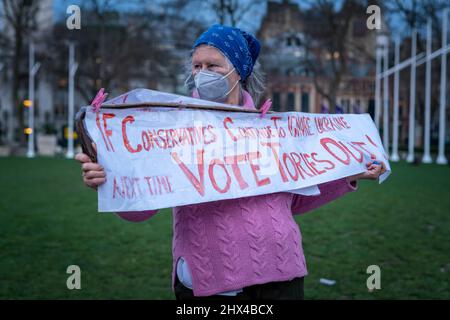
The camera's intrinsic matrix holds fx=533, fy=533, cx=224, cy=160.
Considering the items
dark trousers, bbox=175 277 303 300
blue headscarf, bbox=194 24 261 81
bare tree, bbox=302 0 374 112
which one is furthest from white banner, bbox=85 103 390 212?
bare tree, bbox=302 0 374 112

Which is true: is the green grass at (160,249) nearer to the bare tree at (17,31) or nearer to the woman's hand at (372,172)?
the woman's hand at (372,172)

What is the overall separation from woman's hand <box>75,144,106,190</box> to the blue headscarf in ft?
2.39

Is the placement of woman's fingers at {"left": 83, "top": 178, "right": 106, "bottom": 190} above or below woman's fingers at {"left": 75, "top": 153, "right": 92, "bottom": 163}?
below

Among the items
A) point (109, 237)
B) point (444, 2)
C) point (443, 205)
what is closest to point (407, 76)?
point (444, 2)

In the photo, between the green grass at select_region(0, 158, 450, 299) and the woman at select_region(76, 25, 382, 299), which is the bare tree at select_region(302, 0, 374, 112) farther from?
the woman at select_region(76, 25, 382, 299)

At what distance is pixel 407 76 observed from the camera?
39.7 metres

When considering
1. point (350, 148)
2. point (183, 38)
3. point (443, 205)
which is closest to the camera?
point (350, 148)

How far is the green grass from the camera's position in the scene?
5430 mm

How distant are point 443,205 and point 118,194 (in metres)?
10.2

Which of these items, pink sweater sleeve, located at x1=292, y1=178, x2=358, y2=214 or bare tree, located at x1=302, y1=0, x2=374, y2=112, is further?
bare tree, located at x1=302, y1=0, x2=374, y2=112

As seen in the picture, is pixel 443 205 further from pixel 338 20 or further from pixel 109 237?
pixel 338 20

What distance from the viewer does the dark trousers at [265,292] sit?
219 centimetres

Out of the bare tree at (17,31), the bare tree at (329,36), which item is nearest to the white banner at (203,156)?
the bare tree at (329,36)

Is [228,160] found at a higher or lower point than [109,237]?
higher
